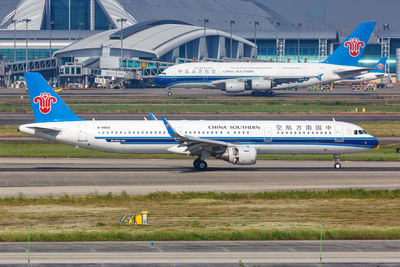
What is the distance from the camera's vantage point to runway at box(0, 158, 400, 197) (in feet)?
135

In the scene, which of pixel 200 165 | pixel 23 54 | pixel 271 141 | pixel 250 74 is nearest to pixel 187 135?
pixel 200 165

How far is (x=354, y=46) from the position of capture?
4663 inches

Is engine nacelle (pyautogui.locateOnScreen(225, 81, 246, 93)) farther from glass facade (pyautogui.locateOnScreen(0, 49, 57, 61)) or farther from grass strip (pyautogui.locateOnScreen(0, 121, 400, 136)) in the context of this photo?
glass facade (pyautogui.locateOnScreen(0, 49, 57, 61))

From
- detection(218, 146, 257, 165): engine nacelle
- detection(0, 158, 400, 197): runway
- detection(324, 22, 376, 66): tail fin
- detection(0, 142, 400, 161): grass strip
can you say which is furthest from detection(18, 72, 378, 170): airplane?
detection(324, 22, 376, 66): tail fin

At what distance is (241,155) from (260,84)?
235 ft

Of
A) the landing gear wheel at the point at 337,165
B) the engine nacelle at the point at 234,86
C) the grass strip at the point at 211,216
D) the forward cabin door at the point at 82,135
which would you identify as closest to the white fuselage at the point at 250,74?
the engine nacelle at the point at 234,86

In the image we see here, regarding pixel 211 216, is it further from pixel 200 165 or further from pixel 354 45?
pixel 354 45

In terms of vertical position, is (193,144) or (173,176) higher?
(193,144)

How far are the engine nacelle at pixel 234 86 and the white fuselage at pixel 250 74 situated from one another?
1.34 meters

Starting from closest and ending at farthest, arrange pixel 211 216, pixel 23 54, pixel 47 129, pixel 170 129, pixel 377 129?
pixel 211 216 < pixel 170 129 < pixel 47 129 < pixel 377 129 < pixel 23 54

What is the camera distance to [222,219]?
31562 millimetres

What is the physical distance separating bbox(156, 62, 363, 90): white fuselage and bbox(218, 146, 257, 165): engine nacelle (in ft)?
234

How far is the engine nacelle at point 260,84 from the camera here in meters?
118

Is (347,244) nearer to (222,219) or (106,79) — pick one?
(222,219)
